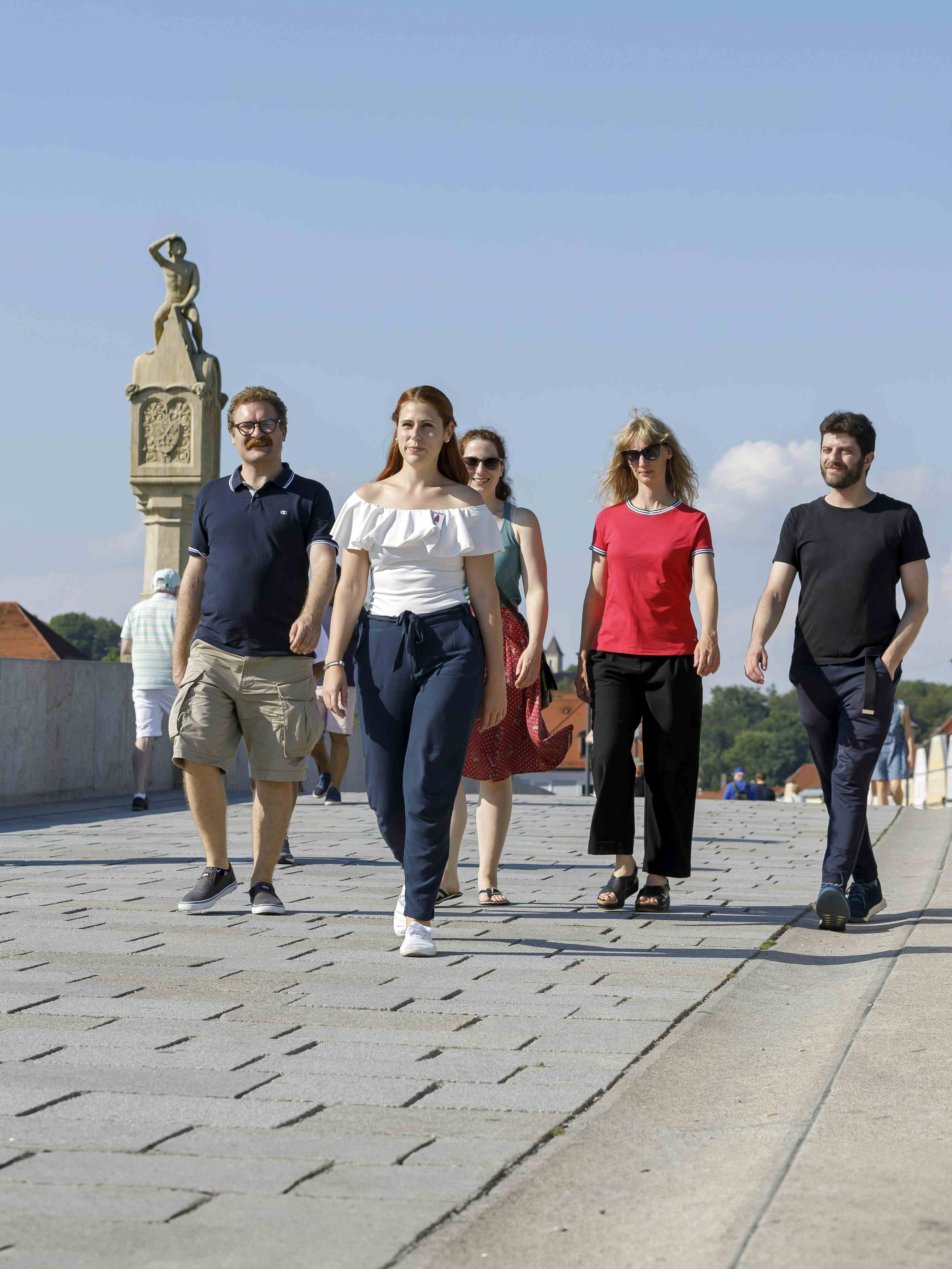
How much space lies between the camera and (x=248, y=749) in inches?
266

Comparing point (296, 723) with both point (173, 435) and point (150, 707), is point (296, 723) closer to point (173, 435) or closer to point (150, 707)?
point (150, 707)

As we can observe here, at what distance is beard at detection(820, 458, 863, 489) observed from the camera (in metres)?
6.73

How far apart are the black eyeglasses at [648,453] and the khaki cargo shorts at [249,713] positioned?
5.44 ft

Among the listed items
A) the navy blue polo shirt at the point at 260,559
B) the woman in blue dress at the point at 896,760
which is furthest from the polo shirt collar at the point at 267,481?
the woman in blue dress at the point at 896,760

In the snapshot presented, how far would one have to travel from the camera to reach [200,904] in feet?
21.8

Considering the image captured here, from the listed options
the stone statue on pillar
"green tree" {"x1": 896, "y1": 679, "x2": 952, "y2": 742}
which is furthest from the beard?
"green tree" {"x1": 896, "y1": 679, "x2": 952, "y2": 742}

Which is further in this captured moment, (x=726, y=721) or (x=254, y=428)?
(x=726, y=721)

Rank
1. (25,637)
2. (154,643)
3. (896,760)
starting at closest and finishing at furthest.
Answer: (154,643) < (896,760) < (25,637)

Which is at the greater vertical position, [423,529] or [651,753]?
[423,529]

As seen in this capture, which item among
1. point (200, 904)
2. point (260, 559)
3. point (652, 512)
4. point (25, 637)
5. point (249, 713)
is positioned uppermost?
point (25, 637)

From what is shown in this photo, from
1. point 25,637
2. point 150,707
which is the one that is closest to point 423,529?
point 150,707

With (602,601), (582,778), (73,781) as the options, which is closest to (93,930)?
(602,601)

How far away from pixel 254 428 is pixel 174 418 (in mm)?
11181

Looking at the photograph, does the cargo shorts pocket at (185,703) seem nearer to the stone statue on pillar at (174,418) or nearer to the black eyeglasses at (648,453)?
the black eyeglasses at (648,453)
